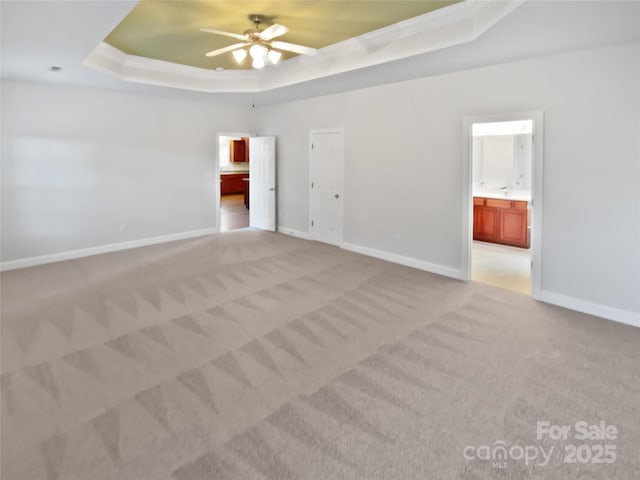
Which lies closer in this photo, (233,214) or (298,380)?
(298,380)

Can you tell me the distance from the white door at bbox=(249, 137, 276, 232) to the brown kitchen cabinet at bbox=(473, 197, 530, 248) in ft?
12.9

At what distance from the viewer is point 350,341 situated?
3.37 metres

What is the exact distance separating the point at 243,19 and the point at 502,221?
520 centimetres

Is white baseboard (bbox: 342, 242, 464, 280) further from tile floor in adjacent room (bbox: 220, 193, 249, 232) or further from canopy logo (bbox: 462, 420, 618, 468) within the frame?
tile floor in adjacent room (bbox: 220, 193, 249, 232)

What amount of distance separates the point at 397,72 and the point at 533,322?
11.0 feet

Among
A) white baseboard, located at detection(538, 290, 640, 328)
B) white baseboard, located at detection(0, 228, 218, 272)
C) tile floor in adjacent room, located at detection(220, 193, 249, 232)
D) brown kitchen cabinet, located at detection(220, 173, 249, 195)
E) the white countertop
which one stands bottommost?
white baseboard, located at detection(538, 290, 640, 328)

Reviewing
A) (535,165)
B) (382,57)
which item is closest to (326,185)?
(382,57)

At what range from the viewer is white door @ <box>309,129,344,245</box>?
6.66 meters

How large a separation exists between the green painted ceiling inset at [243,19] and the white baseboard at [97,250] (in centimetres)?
310

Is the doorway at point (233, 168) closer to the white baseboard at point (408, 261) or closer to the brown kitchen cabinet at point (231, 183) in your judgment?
the brown kitchen cabinet at point (231, 183)

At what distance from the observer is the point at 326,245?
693cm

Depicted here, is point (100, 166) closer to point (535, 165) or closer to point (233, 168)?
point (535, 165)

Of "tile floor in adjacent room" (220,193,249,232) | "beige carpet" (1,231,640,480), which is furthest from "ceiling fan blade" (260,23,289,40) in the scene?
"tile floor in adjacent room" (220,193,249,232)

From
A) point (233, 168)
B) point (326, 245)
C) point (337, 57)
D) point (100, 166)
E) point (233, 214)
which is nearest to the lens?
point (337, 57)
